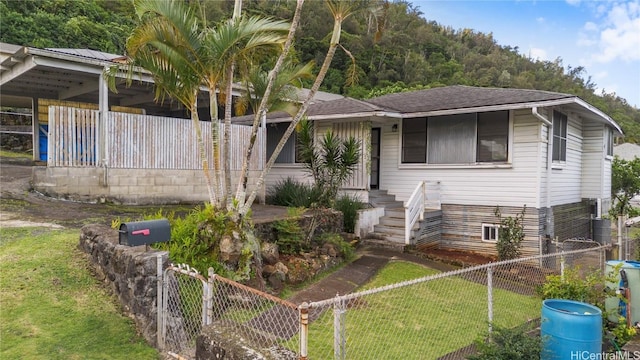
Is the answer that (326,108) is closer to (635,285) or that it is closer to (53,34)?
(635,285)

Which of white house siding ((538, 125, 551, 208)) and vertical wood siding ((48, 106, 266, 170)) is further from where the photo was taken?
white house siding ((538, 125, 551, 208))

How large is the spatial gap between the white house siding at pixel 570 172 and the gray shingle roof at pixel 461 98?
2138mm

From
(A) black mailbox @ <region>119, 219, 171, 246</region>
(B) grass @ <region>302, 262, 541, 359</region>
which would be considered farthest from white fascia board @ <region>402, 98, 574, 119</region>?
(A) black mailbox @ <region>119, 219, 171, 246</region>

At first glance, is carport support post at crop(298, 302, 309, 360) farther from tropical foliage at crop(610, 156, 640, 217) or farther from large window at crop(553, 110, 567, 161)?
tropical foliage at crop(610, 156, 640, 217)

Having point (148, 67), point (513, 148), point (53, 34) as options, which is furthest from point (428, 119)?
point (53, 34)

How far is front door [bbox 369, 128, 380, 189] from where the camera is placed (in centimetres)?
1213

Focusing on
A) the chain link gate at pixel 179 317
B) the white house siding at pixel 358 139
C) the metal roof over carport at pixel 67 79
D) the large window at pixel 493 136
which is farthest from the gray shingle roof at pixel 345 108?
the chain link gate at pixel 179 317

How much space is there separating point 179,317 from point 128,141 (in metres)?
6.72

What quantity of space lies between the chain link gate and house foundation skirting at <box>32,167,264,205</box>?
5.92 m

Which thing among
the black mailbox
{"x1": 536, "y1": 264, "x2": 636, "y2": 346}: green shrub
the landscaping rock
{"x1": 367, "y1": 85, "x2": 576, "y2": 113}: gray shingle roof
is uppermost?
{"x1": 367, "y1": 85, "x2": 576, "y2": 113}: gray shingle roof

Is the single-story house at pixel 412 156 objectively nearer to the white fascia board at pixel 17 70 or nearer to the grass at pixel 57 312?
the white fascia board at pixel 17 70

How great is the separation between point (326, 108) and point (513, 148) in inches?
219

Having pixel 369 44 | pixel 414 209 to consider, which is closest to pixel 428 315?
pixel 414 209

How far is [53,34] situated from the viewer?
2553 centimetres
